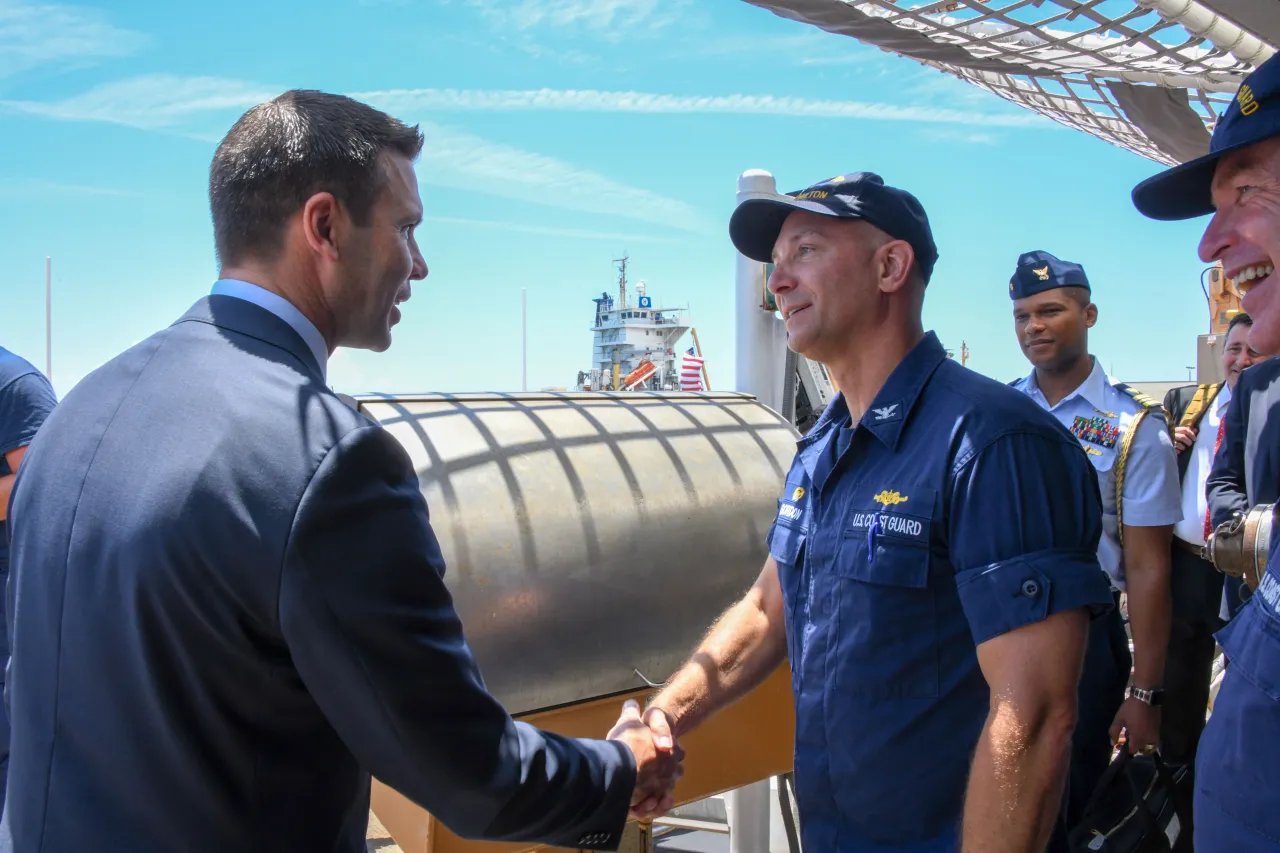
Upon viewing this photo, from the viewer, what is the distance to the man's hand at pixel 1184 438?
3.80 meters

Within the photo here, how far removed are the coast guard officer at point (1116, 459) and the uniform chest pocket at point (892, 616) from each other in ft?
4.47

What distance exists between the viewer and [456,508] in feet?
7.36

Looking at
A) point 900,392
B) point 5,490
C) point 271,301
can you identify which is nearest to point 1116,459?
point 900,392

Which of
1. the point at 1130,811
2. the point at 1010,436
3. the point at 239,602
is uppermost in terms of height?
the point at 1010,436

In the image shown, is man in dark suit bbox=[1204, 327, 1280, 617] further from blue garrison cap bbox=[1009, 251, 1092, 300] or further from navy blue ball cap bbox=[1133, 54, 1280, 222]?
navy blue ball cap bbox=[1133, 54, 1280, 222]

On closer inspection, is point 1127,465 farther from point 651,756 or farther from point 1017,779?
point 651,756

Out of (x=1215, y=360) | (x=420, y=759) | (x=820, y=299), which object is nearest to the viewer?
(x=420, y=759)

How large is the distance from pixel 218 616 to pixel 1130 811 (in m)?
2.64

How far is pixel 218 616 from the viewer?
3.64 ft

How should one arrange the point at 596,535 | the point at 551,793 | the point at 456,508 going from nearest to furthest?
1. the point at 551,793
2. the point at 456,508
3. the point at 596,535

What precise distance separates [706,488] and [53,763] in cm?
180

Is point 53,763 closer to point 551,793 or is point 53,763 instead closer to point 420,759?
point 420,759

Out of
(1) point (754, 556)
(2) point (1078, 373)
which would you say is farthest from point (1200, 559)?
(1) point (754, 556)

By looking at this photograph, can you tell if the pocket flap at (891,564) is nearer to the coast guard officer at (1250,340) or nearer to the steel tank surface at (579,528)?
the coast guard officer at (1250,340)
